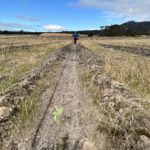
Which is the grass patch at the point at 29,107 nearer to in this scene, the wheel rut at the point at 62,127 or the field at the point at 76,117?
the field at the point at 76,117

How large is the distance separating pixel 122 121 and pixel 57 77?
6.22 meters

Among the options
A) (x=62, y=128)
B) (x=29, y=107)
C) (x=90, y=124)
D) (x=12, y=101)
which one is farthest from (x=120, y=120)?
(x=12, y=101)

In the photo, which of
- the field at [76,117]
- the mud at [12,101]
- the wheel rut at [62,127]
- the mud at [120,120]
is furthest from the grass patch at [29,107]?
the mud at [120,120]

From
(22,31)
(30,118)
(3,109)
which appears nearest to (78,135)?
(30,118)

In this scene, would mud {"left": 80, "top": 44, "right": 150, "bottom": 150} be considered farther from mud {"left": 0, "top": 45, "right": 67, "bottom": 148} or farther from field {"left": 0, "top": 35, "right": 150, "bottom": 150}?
mud {"left": 0, "top": 45, "right": 67, "bottom": 148}

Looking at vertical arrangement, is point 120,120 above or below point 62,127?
above

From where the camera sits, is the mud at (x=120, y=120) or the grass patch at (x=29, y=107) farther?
the grass patch at (x=29, y=107)

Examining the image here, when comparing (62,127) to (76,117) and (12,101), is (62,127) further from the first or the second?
(12,101)

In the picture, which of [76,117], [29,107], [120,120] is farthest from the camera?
[29,107]

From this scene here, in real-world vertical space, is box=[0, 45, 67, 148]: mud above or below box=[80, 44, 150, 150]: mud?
below

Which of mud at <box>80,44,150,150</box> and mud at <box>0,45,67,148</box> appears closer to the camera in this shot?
mud at <box>80,44,150,150</box>

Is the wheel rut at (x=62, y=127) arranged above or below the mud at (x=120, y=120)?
below

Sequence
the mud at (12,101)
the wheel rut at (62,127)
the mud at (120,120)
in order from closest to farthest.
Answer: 1. the mud at (120,120)
2. the wheel rut at (62,127)
3. the mud at (12,101)

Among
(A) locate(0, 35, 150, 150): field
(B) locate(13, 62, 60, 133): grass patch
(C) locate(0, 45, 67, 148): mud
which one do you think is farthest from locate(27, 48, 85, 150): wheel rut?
(C) locate(0, 45, 67, 148): mud
